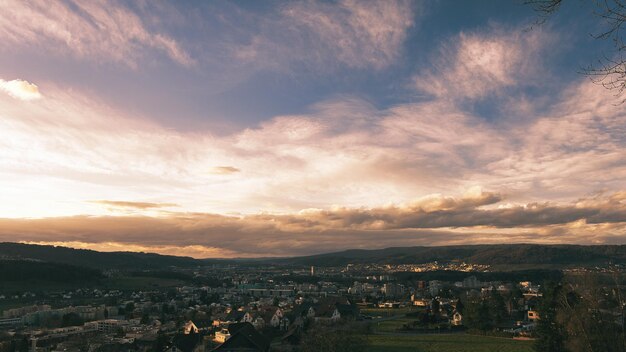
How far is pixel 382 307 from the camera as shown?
3686 inches

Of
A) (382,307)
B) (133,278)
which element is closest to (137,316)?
(382,307)

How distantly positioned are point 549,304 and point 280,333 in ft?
102

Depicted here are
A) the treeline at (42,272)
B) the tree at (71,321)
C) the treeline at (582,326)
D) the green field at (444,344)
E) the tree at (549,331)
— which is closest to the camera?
the treeline at (582,326)

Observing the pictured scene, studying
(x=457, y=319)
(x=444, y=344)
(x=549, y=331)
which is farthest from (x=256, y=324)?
(x=549, y=331)

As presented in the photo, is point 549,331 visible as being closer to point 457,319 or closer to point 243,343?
point 243,343

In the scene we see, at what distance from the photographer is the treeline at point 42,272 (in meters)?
141

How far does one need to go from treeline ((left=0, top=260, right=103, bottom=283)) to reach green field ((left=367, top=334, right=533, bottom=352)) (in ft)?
429

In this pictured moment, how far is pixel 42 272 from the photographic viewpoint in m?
148

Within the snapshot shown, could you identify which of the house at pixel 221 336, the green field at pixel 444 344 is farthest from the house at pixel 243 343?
the house at pixel 221 336

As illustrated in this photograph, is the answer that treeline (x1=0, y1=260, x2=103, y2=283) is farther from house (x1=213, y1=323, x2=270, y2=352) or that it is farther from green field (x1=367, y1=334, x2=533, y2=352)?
green field (x1=367, y1=334, x2=533, y2=352)

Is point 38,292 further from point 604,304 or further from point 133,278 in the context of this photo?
point 604,304

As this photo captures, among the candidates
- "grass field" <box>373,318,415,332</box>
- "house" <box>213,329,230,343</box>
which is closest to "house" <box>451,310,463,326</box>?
"grass field" <box>373,318,415,332</box>

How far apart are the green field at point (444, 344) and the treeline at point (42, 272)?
429 ft

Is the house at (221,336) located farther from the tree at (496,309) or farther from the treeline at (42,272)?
the treeline at (42,272)
